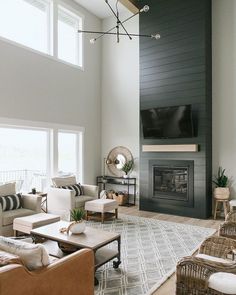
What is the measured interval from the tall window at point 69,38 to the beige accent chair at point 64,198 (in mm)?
3301

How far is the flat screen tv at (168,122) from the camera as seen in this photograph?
6.11 metres

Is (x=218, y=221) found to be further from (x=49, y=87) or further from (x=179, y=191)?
(x=49, y=87)

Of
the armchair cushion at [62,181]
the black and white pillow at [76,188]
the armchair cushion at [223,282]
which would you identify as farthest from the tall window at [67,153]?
the armchair cushion at [223,282]

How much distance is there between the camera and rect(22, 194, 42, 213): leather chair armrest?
197 inches

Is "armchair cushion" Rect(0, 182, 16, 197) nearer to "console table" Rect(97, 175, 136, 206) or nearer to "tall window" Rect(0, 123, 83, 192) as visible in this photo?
"tall window" Rect(0, 123, 83, 192)

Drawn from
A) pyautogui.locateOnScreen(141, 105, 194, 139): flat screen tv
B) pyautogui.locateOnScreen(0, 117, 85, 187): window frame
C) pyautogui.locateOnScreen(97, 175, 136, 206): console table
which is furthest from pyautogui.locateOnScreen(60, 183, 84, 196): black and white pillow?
pyautogui.locateOnScreen(141, 105, 194, 139): flat screen tv

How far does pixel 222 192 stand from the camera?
5863 mm

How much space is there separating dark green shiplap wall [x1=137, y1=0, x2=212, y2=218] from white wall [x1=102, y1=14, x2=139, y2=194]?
646mm

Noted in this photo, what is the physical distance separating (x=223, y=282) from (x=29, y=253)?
158 centimetres

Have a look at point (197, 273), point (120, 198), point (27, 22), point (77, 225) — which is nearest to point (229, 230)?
point (197, 273)

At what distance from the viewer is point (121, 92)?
7.86 m

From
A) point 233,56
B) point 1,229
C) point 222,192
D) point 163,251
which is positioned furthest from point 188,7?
point 1,229

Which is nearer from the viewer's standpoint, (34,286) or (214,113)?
(34,286)

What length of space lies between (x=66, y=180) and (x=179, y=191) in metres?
2.71
